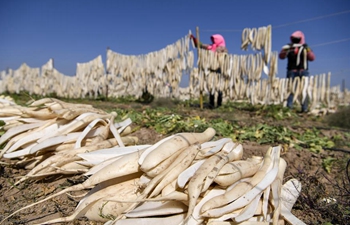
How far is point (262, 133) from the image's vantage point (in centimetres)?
363

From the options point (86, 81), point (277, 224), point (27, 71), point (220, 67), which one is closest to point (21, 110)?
point (277, 224)

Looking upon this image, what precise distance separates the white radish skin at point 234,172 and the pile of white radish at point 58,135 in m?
1.04

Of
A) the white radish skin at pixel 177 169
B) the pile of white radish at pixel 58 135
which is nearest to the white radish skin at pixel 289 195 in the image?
the white radish skin at pixel 177 169

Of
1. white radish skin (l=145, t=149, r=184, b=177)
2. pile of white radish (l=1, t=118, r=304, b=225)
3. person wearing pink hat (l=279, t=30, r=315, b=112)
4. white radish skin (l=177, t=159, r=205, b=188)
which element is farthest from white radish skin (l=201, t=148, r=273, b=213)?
person wearing pink hat (l=279, t=30, r=315, b=112)

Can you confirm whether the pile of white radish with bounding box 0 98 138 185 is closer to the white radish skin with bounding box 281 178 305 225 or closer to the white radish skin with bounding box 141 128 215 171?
the white radish skin with bounding box 141 128 215 171

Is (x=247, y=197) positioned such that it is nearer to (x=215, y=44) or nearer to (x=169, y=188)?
(x=169, y=188)

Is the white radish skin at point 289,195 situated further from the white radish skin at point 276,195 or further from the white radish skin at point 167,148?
the white radish skin at point 167,148

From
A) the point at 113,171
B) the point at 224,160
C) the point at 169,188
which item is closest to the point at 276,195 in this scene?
the point at 224,160

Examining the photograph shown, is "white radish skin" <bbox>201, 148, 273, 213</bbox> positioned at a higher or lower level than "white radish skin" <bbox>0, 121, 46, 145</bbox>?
lower

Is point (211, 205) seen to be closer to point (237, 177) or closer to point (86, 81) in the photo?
point (237, 177)

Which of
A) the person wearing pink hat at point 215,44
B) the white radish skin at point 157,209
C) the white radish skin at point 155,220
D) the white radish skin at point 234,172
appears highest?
the person wearing pink hat at point 215,44

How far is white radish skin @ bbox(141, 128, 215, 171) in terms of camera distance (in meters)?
1.40

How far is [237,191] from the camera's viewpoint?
4.30 ft

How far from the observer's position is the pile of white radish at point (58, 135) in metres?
2.11
